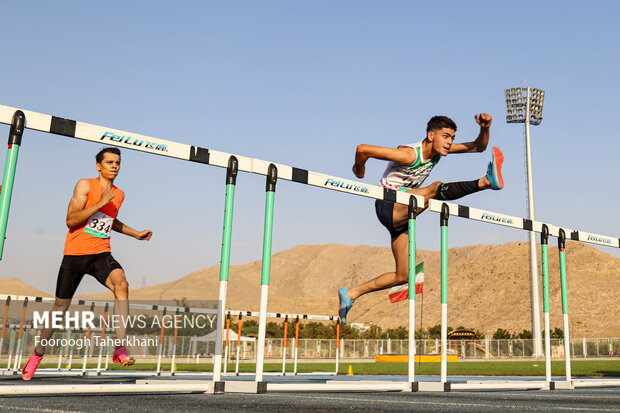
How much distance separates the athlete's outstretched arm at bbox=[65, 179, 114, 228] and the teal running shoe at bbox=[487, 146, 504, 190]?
396 cm

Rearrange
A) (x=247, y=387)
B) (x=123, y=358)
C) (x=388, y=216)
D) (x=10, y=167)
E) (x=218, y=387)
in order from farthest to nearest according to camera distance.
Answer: (x=388, y=216) < (x=247, y=387) < (x=218, y=387) < (x=123, y=358) < (x=10, y=167)

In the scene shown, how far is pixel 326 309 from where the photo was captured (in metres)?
100

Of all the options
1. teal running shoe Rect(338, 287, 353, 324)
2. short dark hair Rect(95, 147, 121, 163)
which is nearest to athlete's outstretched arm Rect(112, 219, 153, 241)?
short dark hair Rect(95, 147, 121, 163)

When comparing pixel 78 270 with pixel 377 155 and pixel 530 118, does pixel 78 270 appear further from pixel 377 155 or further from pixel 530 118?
pixel 530 118

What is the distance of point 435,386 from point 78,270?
3.87 m

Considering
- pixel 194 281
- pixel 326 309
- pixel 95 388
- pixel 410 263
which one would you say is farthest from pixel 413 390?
pixel 194 281

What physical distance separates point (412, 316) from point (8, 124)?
4369mm

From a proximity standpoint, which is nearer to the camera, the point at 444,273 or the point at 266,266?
the point at 266,266

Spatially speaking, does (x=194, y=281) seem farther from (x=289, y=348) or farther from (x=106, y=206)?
(x=106, y=206)

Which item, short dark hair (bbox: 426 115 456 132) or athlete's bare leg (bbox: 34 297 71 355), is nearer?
athlete's bare leg (bbox: 34 297 71 355)

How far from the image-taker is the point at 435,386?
6680 millimetres

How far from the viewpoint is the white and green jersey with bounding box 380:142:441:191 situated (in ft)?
23.6

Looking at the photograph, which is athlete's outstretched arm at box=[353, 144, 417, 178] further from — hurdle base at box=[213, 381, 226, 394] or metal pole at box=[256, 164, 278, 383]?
hurdle base at box=[213, 381, 226, 394]

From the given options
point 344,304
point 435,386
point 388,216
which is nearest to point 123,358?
point 344,304
